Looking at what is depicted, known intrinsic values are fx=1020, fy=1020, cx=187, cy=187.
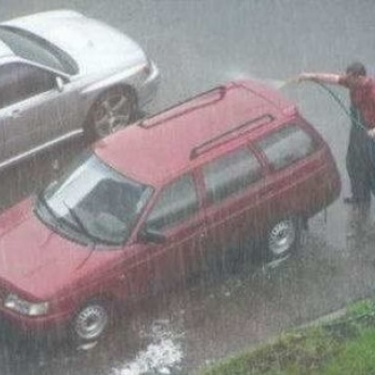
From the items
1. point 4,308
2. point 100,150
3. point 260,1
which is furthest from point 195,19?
point 4,308

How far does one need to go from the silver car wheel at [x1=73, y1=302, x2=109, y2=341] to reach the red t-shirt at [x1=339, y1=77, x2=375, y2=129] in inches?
146

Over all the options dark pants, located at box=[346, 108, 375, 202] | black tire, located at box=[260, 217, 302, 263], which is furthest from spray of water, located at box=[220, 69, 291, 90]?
black tire, located at box=[260, 217, 302, 263]

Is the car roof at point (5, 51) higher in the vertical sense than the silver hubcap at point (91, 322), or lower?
higher

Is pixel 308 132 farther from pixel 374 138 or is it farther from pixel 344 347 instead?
pixel 344 347

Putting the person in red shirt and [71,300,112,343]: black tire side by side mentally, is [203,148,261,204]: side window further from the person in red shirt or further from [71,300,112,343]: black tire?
[71,300,112,343]: black tire

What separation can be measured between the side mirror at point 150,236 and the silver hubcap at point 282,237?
1638 mm

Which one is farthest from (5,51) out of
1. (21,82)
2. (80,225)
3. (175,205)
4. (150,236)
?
(150,236)

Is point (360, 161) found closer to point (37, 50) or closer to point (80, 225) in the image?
point (80, 225)

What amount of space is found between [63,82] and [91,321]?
12.3 ft

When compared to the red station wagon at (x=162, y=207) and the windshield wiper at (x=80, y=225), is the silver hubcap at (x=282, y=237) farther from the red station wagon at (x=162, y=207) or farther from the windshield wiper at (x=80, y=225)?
the windshield wiper at (x=80, y=225)

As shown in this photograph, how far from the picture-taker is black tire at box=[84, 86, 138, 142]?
44.0 ft

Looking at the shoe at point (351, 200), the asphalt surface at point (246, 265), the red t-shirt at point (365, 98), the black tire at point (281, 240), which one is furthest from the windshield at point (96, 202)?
the shoe at point (351, 200)

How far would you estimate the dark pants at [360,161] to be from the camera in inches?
463

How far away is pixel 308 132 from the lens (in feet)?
37.0
